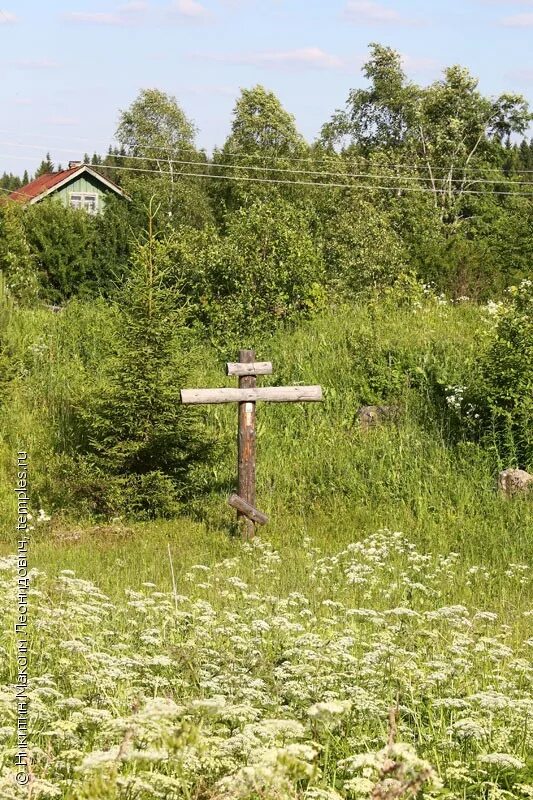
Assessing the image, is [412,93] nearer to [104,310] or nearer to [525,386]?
[104,310]

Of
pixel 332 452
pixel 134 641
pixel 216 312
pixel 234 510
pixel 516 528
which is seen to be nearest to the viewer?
pixel 134 641

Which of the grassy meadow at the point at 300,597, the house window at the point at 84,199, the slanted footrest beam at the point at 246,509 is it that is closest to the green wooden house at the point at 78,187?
the house window at the point at 84,199

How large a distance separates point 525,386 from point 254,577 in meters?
5.04

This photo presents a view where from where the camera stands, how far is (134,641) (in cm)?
580

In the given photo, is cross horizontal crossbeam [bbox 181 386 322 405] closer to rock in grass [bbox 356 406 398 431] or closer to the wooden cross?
the wooden cross

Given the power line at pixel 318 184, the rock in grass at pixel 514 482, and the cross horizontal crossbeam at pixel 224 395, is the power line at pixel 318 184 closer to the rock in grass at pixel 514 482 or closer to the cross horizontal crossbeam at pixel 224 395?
the rock in grass at pixel 514 482

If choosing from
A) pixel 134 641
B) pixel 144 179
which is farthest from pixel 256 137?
pixel 134 641

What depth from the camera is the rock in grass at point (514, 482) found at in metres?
11.7

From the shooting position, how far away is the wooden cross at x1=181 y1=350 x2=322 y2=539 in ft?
37.1

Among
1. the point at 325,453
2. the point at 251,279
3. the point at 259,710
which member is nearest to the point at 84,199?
the point at 251,279

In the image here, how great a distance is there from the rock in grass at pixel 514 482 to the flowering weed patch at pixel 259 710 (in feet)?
15.7

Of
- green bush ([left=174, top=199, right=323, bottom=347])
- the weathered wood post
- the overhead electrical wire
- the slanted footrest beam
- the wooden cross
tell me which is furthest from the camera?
the overhead electrical wire

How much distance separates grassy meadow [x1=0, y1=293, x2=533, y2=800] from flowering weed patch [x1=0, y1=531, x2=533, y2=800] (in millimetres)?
20

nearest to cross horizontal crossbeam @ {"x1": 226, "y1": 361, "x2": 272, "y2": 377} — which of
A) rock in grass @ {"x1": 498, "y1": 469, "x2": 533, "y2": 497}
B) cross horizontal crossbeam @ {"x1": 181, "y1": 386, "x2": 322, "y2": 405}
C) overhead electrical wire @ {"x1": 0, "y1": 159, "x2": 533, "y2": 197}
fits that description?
cross horizontal crossbeam @ {"x1": 181, "y1": 386, "x2": 322, "y2": 405}
